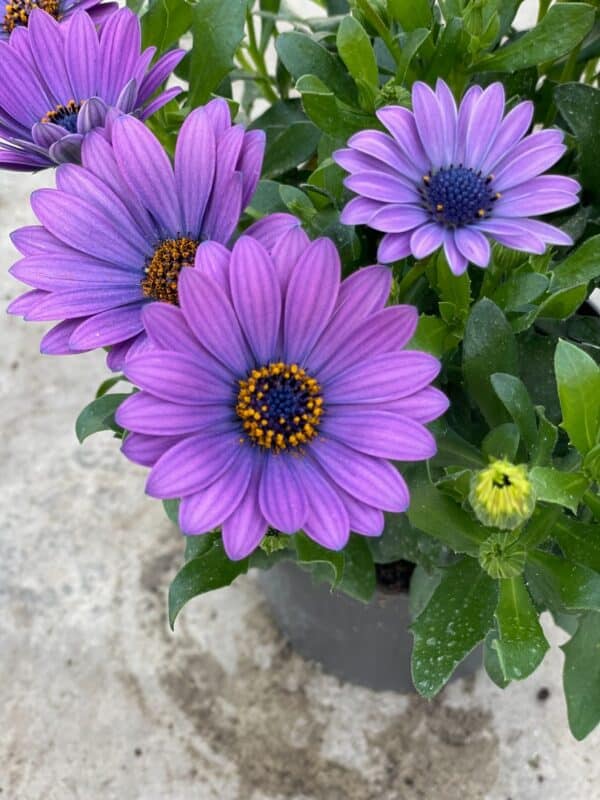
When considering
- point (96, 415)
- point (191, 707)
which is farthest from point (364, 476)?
point (191, 707)

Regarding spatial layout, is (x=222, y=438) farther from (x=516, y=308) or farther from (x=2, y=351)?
(x=2, y=351)

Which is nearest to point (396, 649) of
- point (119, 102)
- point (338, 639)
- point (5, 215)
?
point (338, 639)

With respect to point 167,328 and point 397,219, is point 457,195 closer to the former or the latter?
point 397,219

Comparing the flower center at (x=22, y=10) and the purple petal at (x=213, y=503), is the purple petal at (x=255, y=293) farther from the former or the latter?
the flower center at (x=22, y=10)

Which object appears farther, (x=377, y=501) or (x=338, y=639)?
(x=338, y=639)

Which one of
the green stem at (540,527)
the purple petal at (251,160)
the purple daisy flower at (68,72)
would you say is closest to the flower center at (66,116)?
the purple daisy flower at (68,72)

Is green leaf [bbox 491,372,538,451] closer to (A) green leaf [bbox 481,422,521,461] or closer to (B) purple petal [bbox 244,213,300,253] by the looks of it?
(A) green leaf [bbox 481,422,521,461]

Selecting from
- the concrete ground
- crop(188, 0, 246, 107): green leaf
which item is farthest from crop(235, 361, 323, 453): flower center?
the concrete ground
